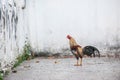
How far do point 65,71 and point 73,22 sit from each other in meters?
3.46

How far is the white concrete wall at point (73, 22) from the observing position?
1122 cm

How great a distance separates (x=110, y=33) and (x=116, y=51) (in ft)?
2.10

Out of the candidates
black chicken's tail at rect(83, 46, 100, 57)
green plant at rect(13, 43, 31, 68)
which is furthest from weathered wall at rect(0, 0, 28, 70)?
black chicken's tail at rect(83, 46, 100, 57)

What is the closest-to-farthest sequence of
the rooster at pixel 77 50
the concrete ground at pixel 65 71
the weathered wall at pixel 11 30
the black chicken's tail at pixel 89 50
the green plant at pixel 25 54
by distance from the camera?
1. the concrete ground at pixel 65 71
2. the weathered wall at pixel 11 30
3. the rooster at pixel 77 50
4. the black chicken's tail at pixel 89 50
5. the green plant at pixel 25 54

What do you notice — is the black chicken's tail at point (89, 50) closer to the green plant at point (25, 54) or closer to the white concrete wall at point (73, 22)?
the white concrete wall at point (73, 22)

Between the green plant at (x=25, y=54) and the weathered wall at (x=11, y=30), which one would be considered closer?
the weathered wall at (x=11, y=30)

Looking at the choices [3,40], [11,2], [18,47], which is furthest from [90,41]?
[3,40]

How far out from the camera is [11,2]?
892 cm

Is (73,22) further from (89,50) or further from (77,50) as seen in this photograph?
(77,50)

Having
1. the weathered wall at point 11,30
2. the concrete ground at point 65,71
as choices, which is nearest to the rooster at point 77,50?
the concrete ground at point 65,71

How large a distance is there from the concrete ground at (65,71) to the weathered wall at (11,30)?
41 cm

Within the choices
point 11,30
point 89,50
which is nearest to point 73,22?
point 89,50

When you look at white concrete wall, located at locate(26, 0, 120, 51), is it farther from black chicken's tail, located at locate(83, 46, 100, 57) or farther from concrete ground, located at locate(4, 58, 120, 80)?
concrete ground, located at locate(4, 58, 120, 80)

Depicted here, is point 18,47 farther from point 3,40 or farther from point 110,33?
point 110,33
